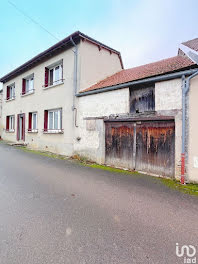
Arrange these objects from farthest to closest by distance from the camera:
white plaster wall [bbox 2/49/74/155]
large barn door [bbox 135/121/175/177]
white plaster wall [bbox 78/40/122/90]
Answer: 1. white plaster wall [bbox 2/49/74/155]
2. white plaster wall [bbox 78/40/122/90]
3. large barn door [bbox 135/121/175/177]

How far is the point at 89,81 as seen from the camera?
8750mm

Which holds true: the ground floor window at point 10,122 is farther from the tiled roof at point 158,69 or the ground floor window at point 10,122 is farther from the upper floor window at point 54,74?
the tiled roof at point 158,69

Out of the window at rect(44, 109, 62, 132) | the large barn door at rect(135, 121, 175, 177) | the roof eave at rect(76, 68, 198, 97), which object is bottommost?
Answer: the large barn door at rect(135, 121, 175, 177)

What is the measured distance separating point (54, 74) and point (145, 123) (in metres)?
7.57

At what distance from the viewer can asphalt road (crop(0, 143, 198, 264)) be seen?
6.36ft

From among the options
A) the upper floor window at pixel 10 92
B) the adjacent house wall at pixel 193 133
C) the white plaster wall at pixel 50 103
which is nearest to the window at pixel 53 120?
the white plaster wall at pixel 50 103

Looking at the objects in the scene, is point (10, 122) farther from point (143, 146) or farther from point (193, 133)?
point (193, 133)

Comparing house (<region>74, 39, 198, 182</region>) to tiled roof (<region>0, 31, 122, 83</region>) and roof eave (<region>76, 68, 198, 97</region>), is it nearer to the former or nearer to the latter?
roof eave (<region>76, 68, 198, 97</region>)

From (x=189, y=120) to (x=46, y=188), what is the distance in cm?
496

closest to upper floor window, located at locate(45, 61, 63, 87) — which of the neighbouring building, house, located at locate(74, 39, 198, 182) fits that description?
the neighbouring building

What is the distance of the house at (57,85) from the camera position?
8406 millimetres

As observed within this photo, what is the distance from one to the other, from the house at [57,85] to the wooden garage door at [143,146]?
277 cm

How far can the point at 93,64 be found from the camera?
29.6 ft

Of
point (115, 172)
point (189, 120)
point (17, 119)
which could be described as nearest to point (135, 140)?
point (115, 172)
